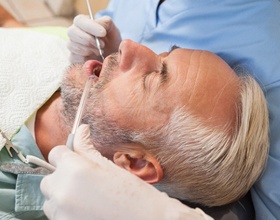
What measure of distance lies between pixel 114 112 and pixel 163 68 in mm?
172

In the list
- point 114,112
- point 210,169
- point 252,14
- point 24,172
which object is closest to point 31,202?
point 24,172

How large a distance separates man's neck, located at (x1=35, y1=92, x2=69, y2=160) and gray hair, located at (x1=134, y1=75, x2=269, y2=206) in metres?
0.26

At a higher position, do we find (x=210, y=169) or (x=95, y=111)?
(x=95, y=111)

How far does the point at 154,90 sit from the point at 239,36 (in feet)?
1.22

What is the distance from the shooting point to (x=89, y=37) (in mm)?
1258

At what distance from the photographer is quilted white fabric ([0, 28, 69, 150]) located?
1126 mm

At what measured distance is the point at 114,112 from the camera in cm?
100

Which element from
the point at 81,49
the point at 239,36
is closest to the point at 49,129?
the point at 81,49

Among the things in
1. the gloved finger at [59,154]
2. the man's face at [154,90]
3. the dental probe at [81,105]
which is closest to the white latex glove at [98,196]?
the gloved finger at [59,154]

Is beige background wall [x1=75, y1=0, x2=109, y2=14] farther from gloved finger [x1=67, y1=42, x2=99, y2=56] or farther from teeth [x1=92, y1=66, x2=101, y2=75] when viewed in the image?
teeth [x1=92, y1=66, x2=101, y2=75]

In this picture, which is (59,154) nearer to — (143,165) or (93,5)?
(143,165)

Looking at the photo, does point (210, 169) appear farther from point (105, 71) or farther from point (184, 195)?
point (105, 71)

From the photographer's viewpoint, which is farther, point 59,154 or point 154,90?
point 154,90

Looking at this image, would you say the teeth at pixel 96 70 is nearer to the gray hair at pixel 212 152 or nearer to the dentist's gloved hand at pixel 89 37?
the dentist's gloved hand at pixel 89 37
